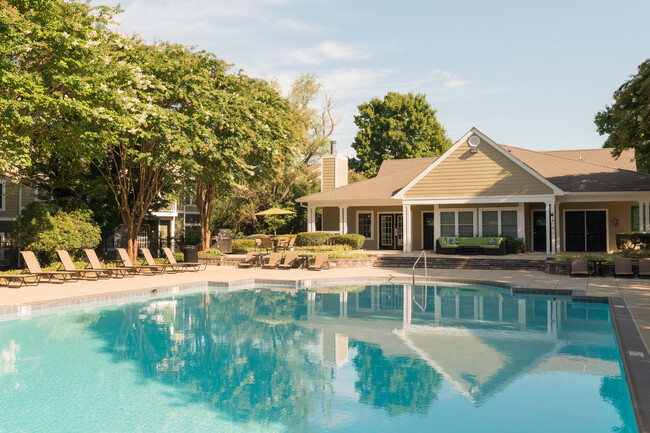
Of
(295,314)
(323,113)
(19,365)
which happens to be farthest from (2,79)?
(323,113)

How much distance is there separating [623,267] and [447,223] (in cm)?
924

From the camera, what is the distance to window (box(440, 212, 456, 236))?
24156mm

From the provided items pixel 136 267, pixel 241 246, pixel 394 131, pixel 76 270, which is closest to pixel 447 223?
pixel 241 246

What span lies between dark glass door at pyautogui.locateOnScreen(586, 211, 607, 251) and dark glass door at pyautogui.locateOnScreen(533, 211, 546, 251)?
1.96 m

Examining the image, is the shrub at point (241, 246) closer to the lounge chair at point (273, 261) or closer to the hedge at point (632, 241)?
the lounge chair at point (273, 261)

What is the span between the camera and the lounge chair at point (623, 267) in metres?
15.8

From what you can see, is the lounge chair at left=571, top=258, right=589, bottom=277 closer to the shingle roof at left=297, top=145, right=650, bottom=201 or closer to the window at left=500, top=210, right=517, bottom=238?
the window at left=500, top=210, right=517, bottom=238

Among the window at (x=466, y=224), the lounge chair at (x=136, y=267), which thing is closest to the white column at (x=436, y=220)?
the window at (x=466, y=224)

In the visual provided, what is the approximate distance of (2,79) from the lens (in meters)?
12.2

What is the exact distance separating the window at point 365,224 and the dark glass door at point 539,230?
856 centimetres

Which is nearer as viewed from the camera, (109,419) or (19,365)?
(109,419)

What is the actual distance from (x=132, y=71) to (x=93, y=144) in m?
2.86

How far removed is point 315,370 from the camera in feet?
24.6

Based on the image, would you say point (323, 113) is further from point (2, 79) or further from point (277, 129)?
point (2, 79)
